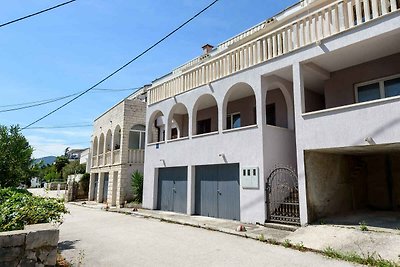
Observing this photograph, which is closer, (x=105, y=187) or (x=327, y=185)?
(x=327, y=185)

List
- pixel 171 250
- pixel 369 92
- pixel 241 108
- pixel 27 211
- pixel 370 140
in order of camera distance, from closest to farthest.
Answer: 1. pixel 27 211
2. pixel 171 250
3. pixel 370 140
4. pixel 369 92
5. pixel 241 108

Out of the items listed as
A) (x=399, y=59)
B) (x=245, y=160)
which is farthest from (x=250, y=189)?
(x=399, y=59)

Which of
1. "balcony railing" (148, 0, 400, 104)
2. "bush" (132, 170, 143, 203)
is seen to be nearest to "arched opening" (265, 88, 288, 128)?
"balcony railing" (148, 0, 400, 104)

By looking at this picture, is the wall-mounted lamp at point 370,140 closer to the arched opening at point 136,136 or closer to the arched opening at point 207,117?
the arched opening at point 207,117

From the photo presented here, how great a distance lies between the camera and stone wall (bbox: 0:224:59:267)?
4.66 meters

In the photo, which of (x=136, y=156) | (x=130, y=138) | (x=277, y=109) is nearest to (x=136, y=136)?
(x=130, y=138)

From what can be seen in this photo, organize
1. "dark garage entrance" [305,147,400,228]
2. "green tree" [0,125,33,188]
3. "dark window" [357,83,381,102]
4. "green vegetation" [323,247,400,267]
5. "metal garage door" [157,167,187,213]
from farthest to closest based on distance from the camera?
1. "metal garage door" [157,167,187,213]
2. "green tree" [0,125,33,188]
3. "dark window" [357,83,381,102]
4. "dark garage entrance" [305,147,400,228]
5. "green vegetation" [323,247,400,267]

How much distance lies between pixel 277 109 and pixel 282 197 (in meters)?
4.63

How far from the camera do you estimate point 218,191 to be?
41.3 ft

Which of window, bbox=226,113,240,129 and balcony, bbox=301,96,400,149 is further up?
window, bbox=226,113,240,129

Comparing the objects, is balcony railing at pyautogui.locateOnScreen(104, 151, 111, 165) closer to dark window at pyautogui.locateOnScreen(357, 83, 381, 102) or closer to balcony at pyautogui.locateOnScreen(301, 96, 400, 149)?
balcony at pyautogui.locateOnScreen(301, 96, 400, 149)

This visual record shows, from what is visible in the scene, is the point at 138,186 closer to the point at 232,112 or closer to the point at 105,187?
the point at 105,187

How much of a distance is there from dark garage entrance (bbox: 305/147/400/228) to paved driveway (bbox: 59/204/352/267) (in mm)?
3000

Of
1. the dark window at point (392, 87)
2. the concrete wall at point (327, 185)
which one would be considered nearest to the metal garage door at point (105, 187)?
the concrete wall at point (327, 185)
